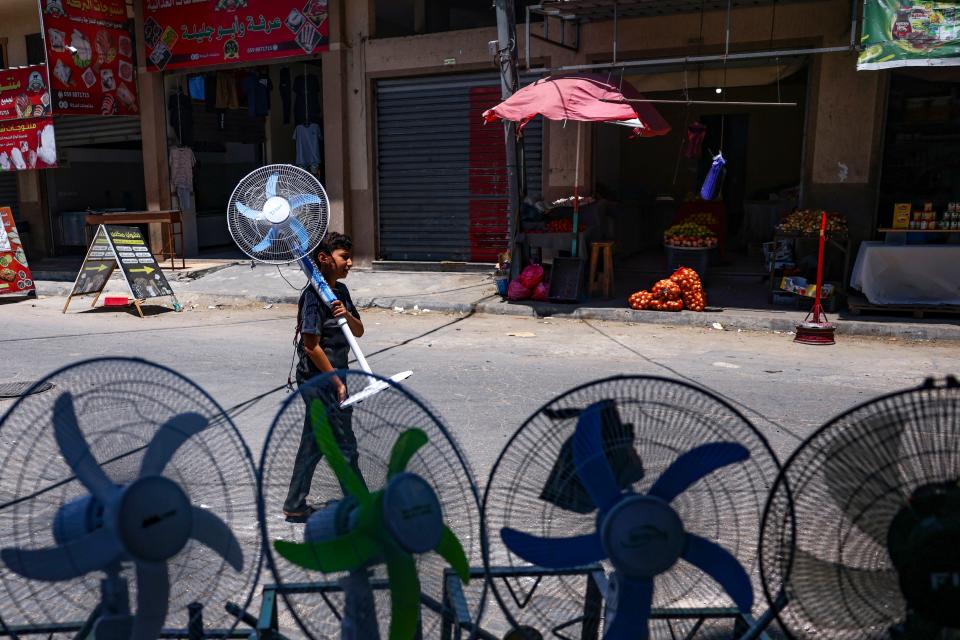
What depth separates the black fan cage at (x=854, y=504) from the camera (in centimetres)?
208

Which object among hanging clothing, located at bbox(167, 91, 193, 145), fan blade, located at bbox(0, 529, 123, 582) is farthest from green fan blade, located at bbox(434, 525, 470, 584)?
hanging clothing, located at bbox(167, 91, 193, 145)

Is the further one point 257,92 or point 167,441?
point 257,92

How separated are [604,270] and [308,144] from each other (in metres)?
7.55

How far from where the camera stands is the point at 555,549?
7.79 feet

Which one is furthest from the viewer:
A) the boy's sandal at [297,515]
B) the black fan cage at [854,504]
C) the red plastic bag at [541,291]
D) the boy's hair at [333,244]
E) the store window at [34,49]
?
the store window at [34,49]

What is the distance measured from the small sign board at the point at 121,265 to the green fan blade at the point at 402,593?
10.3m

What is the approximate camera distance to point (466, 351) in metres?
8.80

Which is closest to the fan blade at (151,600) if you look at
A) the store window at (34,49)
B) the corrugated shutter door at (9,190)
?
the store window at (34,49)

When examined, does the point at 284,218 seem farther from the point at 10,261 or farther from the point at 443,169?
the point at 10,261

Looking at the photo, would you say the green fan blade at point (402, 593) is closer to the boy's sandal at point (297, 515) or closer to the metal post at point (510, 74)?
the boy's sandal at point (297, 515)

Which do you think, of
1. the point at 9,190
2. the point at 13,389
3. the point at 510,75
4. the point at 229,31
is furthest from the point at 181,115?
the point at 13,389

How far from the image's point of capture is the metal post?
10930 millimetres

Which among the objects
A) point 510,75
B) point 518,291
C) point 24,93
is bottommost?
point 518,291

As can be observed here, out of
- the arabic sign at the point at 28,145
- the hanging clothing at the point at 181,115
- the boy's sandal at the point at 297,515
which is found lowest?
the boy's sandal at the point at 297,515
